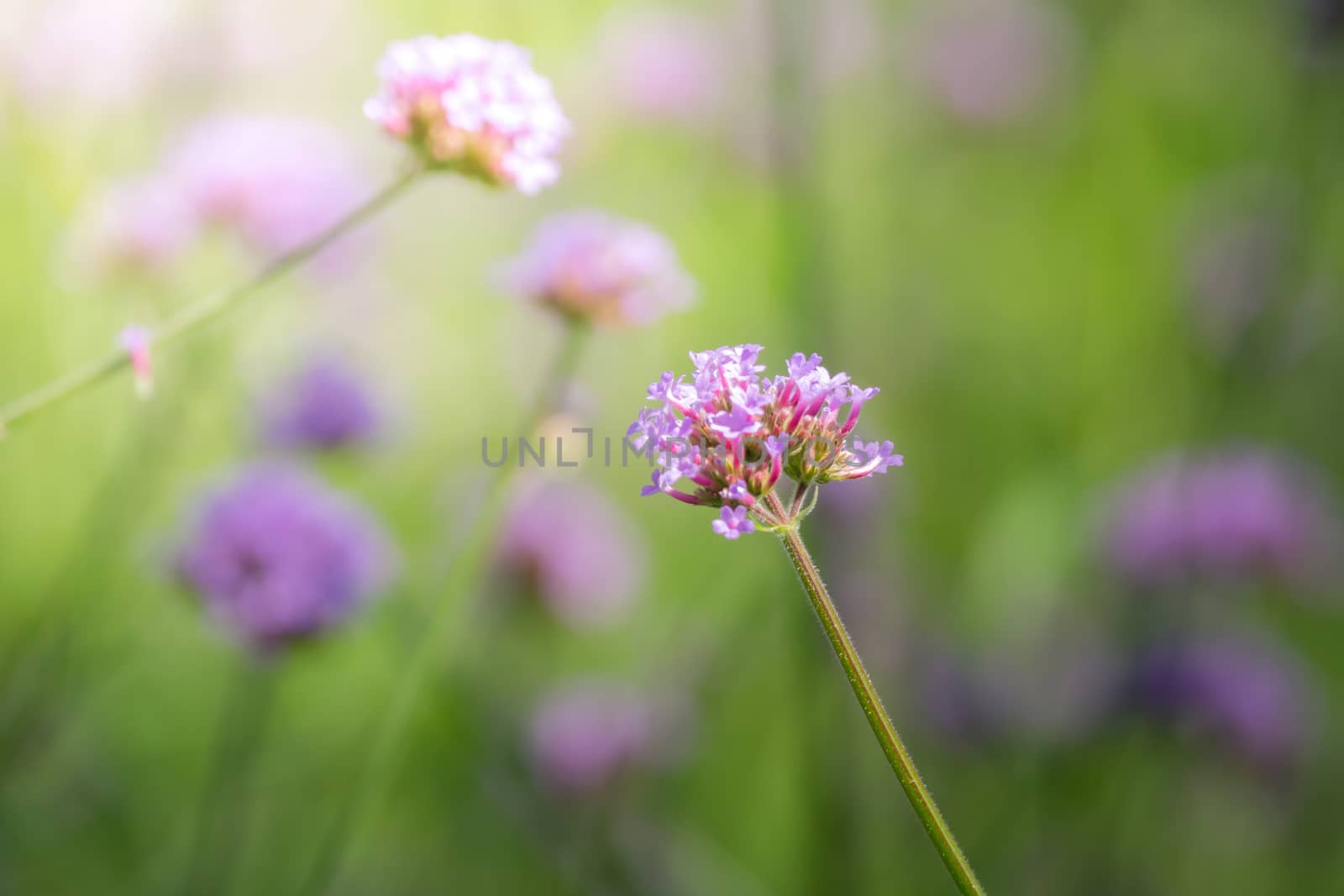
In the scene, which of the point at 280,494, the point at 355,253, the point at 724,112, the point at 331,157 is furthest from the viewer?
the point at 724,112

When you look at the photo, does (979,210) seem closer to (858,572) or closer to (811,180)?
(858,572)

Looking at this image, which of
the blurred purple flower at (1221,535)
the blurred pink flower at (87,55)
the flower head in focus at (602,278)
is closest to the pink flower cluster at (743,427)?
the flower head in focus at (602,278)

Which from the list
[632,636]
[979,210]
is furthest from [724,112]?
[632,636]

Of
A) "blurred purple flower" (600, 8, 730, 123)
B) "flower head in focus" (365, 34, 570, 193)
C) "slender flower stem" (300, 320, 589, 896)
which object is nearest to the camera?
"flower head in focus" (365, 34, 570, 193)

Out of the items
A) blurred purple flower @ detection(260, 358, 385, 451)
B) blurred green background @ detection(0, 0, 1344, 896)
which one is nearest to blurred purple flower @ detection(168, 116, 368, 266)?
blurred green background @ detection(0, 0, 1344, 896)

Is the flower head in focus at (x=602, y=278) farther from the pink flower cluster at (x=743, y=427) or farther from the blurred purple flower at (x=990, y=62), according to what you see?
the blurred purple flower at (x=990, y=62)

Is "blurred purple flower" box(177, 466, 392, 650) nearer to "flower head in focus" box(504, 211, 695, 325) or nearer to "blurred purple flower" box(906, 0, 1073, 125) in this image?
"flower head in focus" box(504, 211, 695, 325)
